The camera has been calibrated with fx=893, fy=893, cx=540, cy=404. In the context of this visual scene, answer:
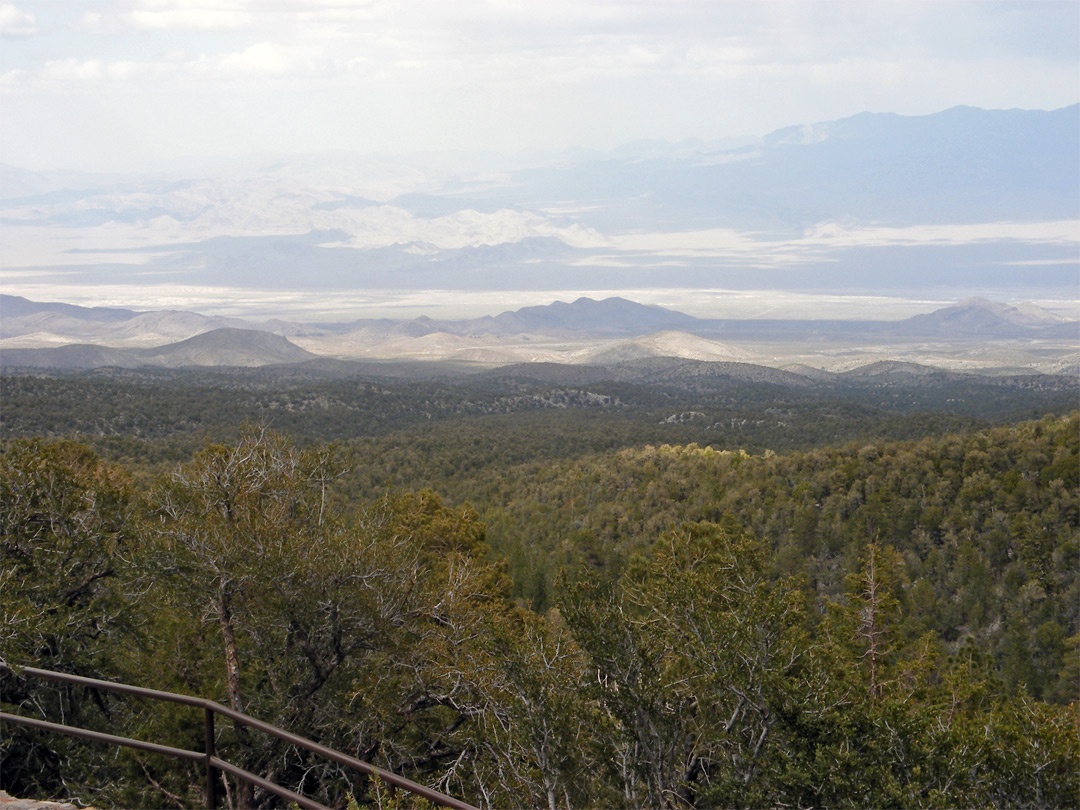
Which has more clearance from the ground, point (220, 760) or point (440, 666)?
point (220, 760)

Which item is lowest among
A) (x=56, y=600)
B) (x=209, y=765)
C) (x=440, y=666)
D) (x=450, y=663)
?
(x=450, y=663)

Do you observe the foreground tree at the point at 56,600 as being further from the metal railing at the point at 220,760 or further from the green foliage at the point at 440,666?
the metal railing at the point at 220,760

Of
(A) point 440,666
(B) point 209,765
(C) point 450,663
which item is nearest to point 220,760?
(B) point 209,765

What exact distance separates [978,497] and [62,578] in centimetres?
3620

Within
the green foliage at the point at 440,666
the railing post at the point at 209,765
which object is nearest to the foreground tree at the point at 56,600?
the green foliage at the point at 440,666

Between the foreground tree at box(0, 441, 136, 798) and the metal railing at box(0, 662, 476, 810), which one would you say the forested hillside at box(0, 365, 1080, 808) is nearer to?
the foreground tree at box(0, 441, 136, 798)

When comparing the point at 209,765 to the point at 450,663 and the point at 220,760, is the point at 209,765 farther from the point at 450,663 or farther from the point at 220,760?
the point at 450,663

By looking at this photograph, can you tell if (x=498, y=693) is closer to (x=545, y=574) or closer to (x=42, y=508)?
(x=42, y=508)

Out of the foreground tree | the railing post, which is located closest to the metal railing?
the railing post

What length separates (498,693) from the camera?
44.1 feet

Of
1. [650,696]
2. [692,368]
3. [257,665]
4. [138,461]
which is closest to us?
[650,696]

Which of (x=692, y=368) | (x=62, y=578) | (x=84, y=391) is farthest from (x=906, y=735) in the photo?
(x=692, y=368)

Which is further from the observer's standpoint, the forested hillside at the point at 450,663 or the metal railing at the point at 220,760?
the forested hillside at the point at 450,663

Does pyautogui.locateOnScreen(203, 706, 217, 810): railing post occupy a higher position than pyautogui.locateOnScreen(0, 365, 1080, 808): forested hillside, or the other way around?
pyautogui.locateOnScreen(203, 706, 217, 810): railing post
